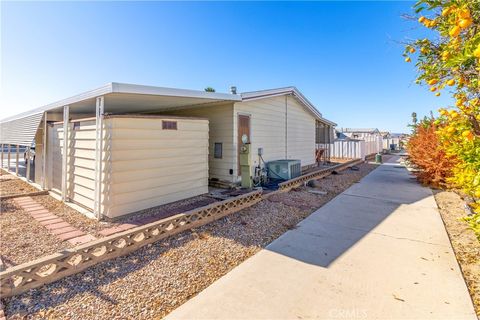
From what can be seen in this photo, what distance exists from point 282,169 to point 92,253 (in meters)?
6.85

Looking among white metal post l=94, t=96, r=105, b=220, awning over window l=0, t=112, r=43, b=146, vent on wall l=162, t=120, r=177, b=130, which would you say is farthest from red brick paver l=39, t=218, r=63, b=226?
awning over window l=0, t=112, r=43, b=146

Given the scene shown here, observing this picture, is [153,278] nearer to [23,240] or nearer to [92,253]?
[92,253]

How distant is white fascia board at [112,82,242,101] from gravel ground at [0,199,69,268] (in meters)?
2.92

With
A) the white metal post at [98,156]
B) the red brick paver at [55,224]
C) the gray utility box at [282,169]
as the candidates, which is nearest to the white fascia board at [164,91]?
the white metal post at [98,156]

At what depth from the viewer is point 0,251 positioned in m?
3.61

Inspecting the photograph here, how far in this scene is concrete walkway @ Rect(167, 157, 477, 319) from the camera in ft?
8.02

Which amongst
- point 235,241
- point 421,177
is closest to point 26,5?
point 235,241

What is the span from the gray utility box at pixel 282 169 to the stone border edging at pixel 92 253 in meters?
4.10

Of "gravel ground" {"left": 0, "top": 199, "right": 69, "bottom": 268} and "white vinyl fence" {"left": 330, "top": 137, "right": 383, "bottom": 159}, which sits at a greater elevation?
"white vinyl fence" {"left": 330, "top": 137, "right": 383, "bottom": 159}

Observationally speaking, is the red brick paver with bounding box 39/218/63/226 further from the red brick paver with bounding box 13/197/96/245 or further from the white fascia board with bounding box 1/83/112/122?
the white fascia board with bounding box 1/83/112/122

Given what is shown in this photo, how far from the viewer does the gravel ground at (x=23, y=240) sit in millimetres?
3484

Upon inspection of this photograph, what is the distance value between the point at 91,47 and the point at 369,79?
18747 millimetres

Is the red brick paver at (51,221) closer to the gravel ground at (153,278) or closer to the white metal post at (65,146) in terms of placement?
the white metal post at (65,146)

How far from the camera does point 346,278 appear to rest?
3.03 metres
